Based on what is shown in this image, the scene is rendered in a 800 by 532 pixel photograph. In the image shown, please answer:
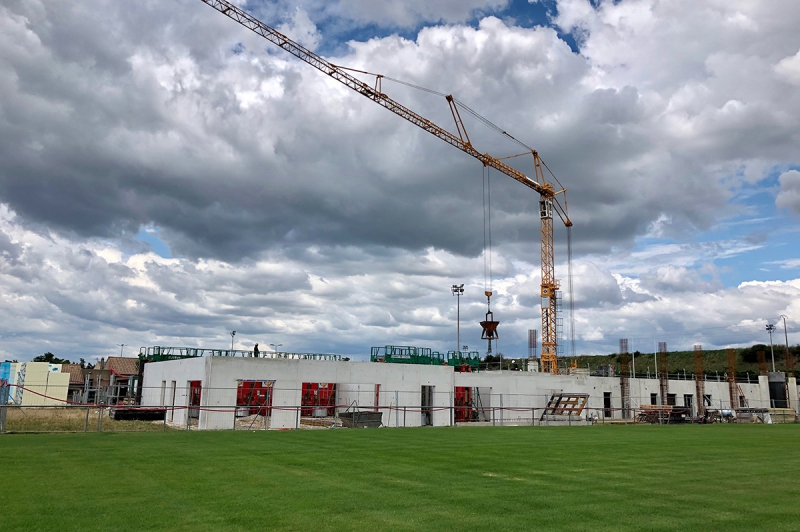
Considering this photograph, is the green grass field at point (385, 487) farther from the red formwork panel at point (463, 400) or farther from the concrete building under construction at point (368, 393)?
the red formwork panel at point (463, 400)

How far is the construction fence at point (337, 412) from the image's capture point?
3781cm

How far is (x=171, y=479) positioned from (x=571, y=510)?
8.65 meters

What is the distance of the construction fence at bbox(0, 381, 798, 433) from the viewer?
37.8m

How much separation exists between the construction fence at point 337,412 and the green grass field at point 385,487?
48.8 ft

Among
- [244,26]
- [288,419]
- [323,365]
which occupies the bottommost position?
[288,419]

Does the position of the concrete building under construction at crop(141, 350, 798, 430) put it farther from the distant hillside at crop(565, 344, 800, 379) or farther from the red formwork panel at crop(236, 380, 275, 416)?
the distant hillside at crop(565, 344, 800, 379)

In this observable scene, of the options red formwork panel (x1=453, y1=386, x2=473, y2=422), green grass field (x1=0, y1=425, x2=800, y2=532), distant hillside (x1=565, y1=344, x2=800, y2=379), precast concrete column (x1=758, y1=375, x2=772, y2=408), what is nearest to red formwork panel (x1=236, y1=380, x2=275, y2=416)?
red formwork panel (x1=453, y1=386, x2=473, y2=422)

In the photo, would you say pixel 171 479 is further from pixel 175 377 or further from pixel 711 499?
pixel 175 377

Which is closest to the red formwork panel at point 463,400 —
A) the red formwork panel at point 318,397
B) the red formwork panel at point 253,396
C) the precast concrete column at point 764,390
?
the red formwork panel at point 318,397

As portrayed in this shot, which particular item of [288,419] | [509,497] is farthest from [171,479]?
[288,419]

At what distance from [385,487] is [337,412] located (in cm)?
3061

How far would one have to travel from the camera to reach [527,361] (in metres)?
76.0

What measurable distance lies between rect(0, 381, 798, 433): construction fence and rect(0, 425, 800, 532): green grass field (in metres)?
14.9

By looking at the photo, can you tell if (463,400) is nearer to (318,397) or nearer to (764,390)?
(318,397)
